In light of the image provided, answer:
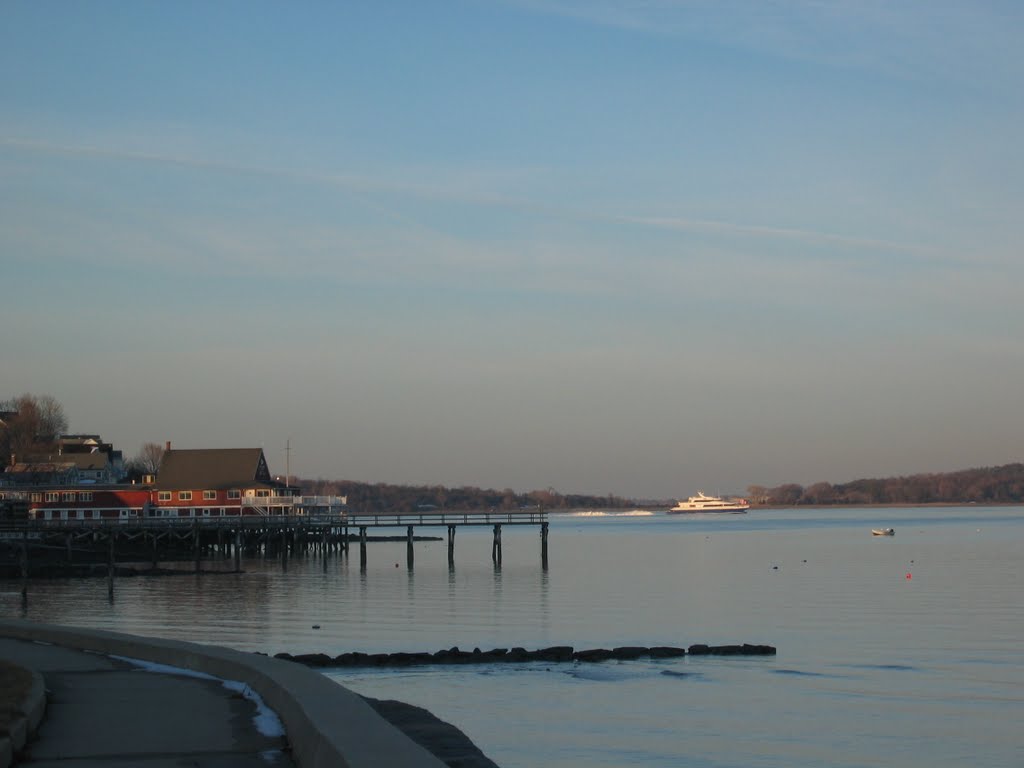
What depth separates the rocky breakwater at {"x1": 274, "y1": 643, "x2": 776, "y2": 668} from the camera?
3391 cm

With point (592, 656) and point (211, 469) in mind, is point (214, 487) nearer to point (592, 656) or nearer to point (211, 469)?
point (211, 469)

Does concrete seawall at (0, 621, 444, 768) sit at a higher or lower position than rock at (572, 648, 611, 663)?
higher

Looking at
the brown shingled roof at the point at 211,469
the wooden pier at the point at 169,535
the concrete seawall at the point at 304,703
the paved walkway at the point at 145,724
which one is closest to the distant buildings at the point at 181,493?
the brown shingled roof at the point at 211,469

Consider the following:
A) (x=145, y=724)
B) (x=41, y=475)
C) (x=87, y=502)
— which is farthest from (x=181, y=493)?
(x=145, y=724)

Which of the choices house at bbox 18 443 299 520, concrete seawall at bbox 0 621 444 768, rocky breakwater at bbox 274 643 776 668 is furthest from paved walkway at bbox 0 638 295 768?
house at bbox 18 443 299 520

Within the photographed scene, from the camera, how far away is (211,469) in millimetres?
105188

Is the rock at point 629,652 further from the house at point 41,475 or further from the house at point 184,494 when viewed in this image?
the house at point 41,475

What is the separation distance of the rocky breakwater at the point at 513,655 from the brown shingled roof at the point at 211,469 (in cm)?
7044

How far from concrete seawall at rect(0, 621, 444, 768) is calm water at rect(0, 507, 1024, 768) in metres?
5.69

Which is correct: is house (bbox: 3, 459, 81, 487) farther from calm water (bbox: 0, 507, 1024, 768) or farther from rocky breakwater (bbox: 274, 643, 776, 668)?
rocky breakwater (bbox: 274, 643, 776, 668)

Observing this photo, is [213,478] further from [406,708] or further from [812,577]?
[406,708]

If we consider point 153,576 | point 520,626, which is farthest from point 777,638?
point 153,576

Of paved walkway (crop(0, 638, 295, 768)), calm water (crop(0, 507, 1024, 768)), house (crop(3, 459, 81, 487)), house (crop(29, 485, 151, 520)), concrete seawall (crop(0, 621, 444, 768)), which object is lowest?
calm water (crop(0, 507, 1024, 768))

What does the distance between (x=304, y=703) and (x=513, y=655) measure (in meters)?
21.7
